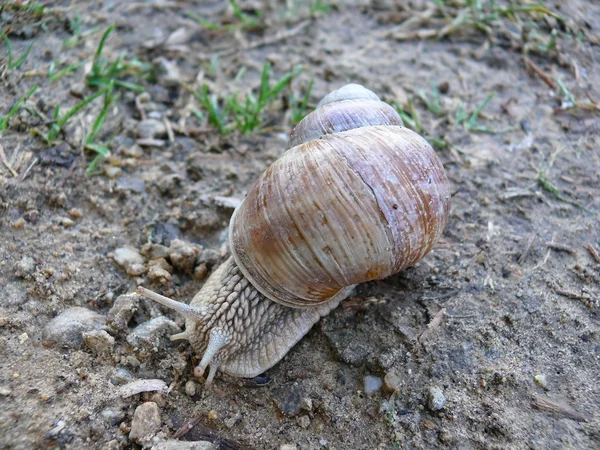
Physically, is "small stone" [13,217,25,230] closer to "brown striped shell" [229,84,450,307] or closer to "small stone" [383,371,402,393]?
"brown striped shell" [229,84,450,307]

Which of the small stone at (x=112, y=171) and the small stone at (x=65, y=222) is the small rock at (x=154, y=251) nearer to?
the small stone at (x=65, y=222)

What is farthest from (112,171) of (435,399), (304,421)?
(435,399)

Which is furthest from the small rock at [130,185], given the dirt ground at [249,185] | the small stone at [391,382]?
the small stone at [391,382]

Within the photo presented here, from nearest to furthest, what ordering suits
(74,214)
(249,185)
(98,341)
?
1. (98,341)
2. (74,214)
3. (249,185)

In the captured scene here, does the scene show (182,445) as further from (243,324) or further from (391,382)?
(391,382)

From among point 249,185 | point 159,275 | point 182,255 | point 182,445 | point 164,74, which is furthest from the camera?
point 164,74

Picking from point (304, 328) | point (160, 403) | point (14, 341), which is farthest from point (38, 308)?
point (304, 328)
